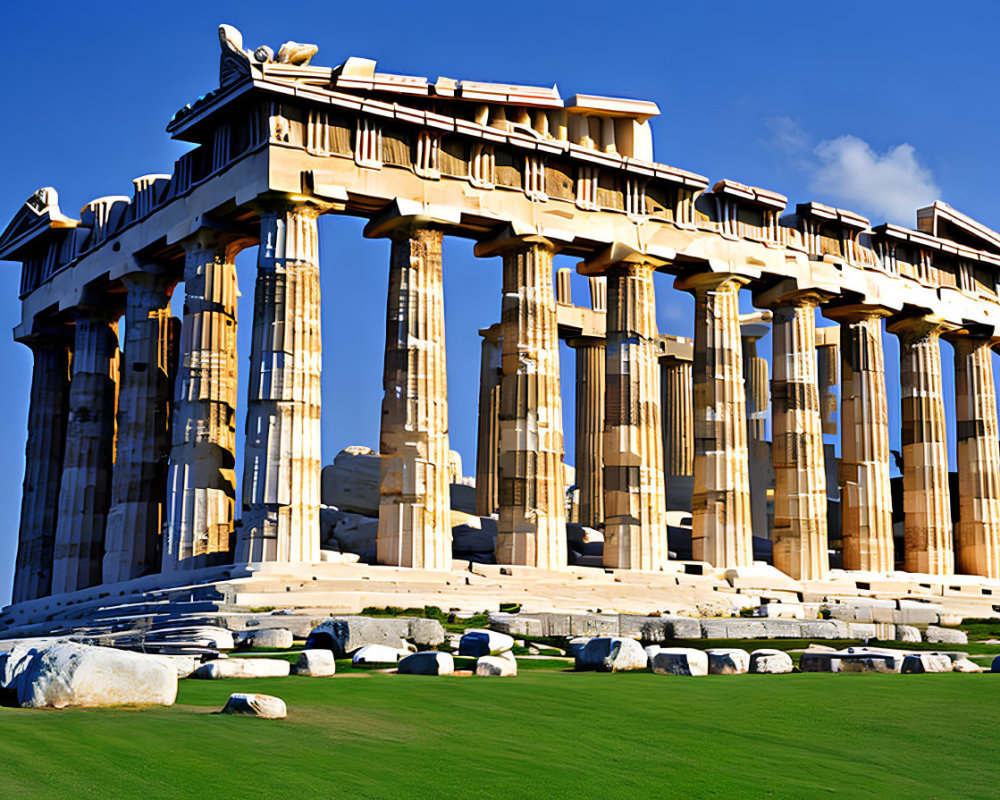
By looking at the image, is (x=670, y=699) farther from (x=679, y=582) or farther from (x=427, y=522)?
(x=679, y=582)

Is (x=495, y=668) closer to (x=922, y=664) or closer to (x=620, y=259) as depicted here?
(x=922, y=664)

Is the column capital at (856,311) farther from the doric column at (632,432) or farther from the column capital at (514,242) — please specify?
the column capital at (514,242)

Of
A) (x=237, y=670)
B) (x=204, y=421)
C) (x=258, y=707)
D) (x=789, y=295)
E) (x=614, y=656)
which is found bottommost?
(x=258, y=707)

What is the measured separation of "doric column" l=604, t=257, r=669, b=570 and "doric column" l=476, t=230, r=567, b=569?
170 cm

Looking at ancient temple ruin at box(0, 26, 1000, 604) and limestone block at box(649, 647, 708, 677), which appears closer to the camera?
limestone block at box(649, 647, 708, 677)

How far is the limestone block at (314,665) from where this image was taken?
1364cm

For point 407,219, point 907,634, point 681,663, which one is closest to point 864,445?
point 907,634

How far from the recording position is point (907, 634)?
2336 cm

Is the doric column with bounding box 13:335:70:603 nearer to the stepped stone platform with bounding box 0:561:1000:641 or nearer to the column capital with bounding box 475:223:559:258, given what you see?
→ the stepped stone platform with bounding box 0:561:1000:641

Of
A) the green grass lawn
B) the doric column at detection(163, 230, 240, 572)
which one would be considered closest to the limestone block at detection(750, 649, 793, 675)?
the green grass lawn

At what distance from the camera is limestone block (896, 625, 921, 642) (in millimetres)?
23219

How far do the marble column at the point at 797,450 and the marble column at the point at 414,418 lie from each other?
35.8ft

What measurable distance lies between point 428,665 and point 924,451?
98.7 feet

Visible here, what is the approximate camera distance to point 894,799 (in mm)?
8234
